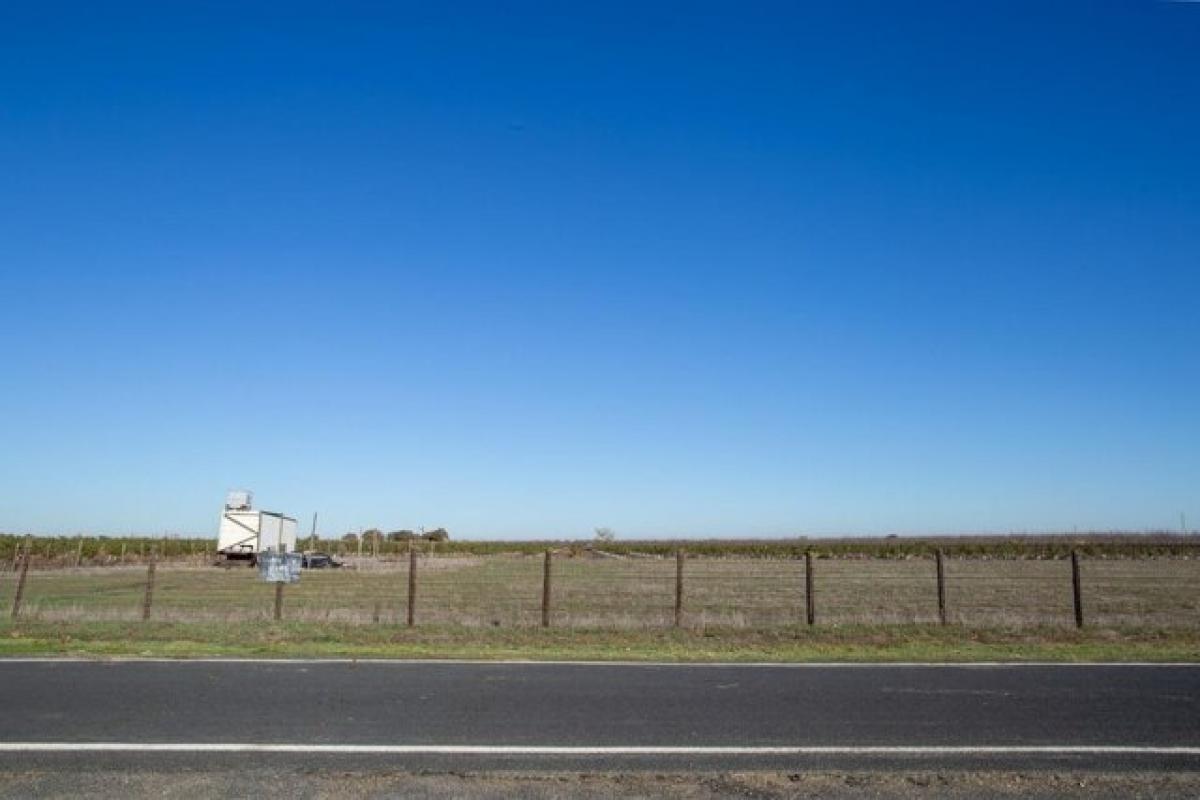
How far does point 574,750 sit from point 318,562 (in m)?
48.5

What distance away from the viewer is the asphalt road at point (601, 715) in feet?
21.2

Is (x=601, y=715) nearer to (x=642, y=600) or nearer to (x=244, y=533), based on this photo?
(x=642, y=600)

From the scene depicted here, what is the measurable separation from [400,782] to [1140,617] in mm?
17483

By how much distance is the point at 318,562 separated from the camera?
5172cm

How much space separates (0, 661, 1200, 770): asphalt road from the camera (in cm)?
645

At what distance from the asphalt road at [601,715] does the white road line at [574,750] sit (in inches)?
0.9

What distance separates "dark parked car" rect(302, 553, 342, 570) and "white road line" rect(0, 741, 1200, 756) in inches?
1763

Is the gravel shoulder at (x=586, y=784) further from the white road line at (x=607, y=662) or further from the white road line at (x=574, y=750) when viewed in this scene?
the white road line at (x=607, y=662)

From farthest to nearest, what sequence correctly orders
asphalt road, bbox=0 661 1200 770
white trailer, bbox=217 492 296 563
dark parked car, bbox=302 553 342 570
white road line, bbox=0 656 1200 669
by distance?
white trailer, bbox=217 492 296 563 < dark parked car, bbox=302 553 342 570 < white road line, bbox=0 656 1200 669 < asphalt road, bbox=0 661 1200 770

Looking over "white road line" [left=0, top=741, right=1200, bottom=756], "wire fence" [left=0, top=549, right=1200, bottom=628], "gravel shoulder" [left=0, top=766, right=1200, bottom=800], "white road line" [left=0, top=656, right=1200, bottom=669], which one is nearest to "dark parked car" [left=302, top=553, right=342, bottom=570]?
"wire fence" [left=0, top=549, right=1200, bottom=628]

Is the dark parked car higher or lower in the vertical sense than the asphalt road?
lower

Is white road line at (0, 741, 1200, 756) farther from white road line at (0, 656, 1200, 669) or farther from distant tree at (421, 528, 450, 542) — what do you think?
distant tree at (421, 528, 450, 542)

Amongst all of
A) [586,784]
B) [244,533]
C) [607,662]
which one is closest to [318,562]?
[244,533]

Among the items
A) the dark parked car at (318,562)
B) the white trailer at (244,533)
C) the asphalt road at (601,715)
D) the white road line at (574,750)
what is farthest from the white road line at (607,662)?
the white trailer at (244,533)
